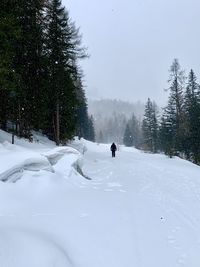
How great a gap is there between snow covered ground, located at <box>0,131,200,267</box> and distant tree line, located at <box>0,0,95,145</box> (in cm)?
867

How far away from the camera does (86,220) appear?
26.8 ft

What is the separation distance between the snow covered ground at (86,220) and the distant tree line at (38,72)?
28.5 ft

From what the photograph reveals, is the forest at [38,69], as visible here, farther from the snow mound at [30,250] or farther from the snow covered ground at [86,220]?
the snow mound at [30,250]

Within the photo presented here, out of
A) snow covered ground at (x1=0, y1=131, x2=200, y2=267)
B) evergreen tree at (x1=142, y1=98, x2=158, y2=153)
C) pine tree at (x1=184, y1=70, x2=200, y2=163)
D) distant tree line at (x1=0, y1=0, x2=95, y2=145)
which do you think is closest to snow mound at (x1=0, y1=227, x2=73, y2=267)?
snow covered ground at (x1=0, y1=131, x2=200, y2=267)

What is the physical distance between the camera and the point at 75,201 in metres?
9.87

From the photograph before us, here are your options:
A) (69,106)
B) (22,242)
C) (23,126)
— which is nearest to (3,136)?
(23,126)

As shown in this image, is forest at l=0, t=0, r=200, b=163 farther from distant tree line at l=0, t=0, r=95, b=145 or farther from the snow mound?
the snow mound

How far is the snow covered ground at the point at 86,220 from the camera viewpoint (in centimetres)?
606

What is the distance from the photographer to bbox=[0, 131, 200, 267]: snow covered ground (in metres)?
6.06

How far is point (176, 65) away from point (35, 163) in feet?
122

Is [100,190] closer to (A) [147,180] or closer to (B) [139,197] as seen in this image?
(B) [139,197]

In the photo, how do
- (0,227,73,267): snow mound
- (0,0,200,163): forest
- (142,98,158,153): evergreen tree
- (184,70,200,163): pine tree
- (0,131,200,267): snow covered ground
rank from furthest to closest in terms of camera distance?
(142,98,158,153): evergreen tree
(184,70,200,163): pine tree
(0,0,200,163): forest
(0,131,200,267): snow covered ground
(0,227,73,267): snow mound

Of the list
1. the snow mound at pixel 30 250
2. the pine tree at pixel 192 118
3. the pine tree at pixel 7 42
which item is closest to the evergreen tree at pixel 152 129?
the pine tree at pixel 192 118

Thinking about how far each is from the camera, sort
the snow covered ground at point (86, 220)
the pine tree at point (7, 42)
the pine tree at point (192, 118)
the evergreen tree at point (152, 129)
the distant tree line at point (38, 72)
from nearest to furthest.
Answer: the snow covered ground at point (86, 220) < the pine tree at point (7, 42) < the distant tree line at point (38, 72) < the pine tree at point (192, 118) < the evergreen tree at point (152, 129)
